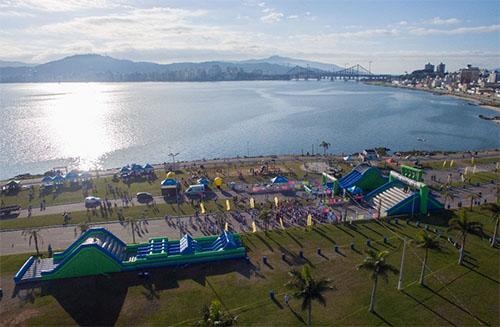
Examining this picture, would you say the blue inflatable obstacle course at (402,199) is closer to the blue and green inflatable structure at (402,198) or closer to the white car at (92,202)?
the blue and green inflatable structure at (402,198)

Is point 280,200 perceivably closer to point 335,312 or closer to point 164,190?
point 164,190

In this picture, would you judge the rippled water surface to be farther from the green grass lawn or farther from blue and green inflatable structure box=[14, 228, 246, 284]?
the green grass lawn

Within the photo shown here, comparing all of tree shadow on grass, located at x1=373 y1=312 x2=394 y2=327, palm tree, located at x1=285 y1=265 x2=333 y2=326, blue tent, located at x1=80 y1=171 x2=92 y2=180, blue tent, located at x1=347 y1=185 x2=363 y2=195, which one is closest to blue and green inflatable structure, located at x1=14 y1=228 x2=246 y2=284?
palm tree, located at x1=285 y1=265 x2=333 y2=326

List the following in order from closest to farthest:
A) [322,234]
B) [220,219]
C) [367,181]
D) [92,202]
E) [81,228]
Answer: [322,234] < [81,228] < [220,219] < [92,202] < [367,181]

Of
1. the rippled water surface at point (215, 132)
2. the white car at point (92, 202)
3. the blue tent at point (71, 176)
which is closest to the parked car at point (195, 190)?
the white car at point (92, 202)

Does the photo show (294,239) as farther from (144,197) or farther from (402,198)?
(144,197)

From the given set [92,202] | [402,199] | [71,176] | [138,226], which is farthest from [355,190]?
[71,176]
